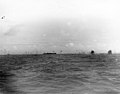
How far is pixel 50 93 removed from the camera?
19266mm

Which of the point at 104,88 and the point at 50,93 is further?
the point at 104,88

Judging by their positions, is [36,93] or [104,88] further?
[104,88]

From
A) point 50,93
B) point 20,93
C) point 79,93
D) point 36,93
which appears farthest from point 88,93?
point 20,93

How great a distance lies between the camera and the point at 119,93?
62.2 ft

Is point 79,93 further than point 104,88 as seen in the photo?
No

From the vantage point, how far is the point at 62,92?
19703mm

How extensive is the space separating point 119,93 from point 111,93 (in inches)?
31.1

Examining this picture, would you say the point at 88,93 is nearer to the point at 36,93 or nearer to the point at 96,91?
the point at 96,91

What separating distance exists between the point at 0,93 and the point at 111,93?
11.5 m

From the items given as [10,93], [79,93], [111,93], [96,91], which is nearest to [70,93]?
[79,93]

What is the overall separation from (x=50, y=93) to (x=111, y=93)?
20.5ft

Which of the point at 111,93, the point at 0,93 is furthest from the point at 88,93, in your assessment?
the point at 0,93

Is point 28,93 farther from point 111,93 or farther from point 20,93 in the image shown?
point 111,93

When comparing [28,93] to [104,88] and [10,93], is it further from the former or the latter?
[104,88]
